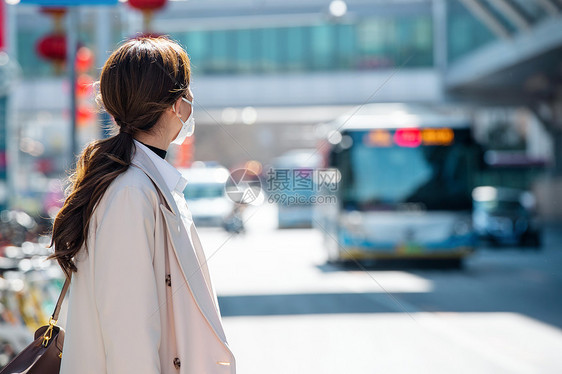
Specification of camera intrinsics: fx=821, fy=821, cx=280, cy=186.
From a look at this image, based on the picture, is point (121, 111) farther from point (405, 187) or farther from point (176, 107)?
point (405, 187)

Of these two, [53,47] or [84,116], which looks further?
[84,116]

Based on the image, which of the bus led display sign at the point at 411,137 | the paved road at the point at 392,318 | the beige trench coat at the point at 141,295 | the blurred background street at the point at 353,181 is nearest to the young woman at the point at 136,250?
the beige trench coat at the point at 141,295

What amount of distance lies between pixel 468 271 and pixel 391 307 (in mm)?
5493

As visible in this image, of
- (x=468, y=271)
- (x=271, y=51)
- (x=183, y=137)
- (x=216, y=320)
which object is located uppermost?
(x=271, y=51)

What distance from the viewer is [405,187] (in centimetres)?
1570

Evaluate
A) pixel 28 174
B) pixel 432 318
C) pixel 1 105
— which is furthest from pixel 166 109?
pixel 28 174

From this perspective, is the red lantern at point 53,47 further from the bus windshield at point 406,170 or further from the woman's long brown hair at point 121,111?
the woman's long brown hair at point 121,111

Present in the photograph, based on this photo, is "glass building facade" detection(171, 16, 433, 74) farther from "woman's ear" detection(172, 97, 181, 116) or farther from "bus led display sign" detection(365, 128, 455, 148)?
"woman's ear" detection(172, 97, 181, 116)

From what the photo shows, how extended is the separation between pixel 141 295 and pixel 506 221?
20.8 metres

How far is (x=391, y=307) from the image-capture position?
1041 centimetres

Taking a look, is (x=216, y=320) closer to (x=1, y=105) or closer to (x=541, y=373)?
(x=541, y=373)

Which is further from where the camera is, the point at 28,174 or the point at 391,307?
the point at 28,174

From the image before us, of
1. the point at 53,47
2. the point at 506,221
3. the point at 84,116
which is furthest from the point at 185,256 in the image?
the point at 506,221

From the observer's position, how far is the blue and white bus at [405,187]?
15438mm
